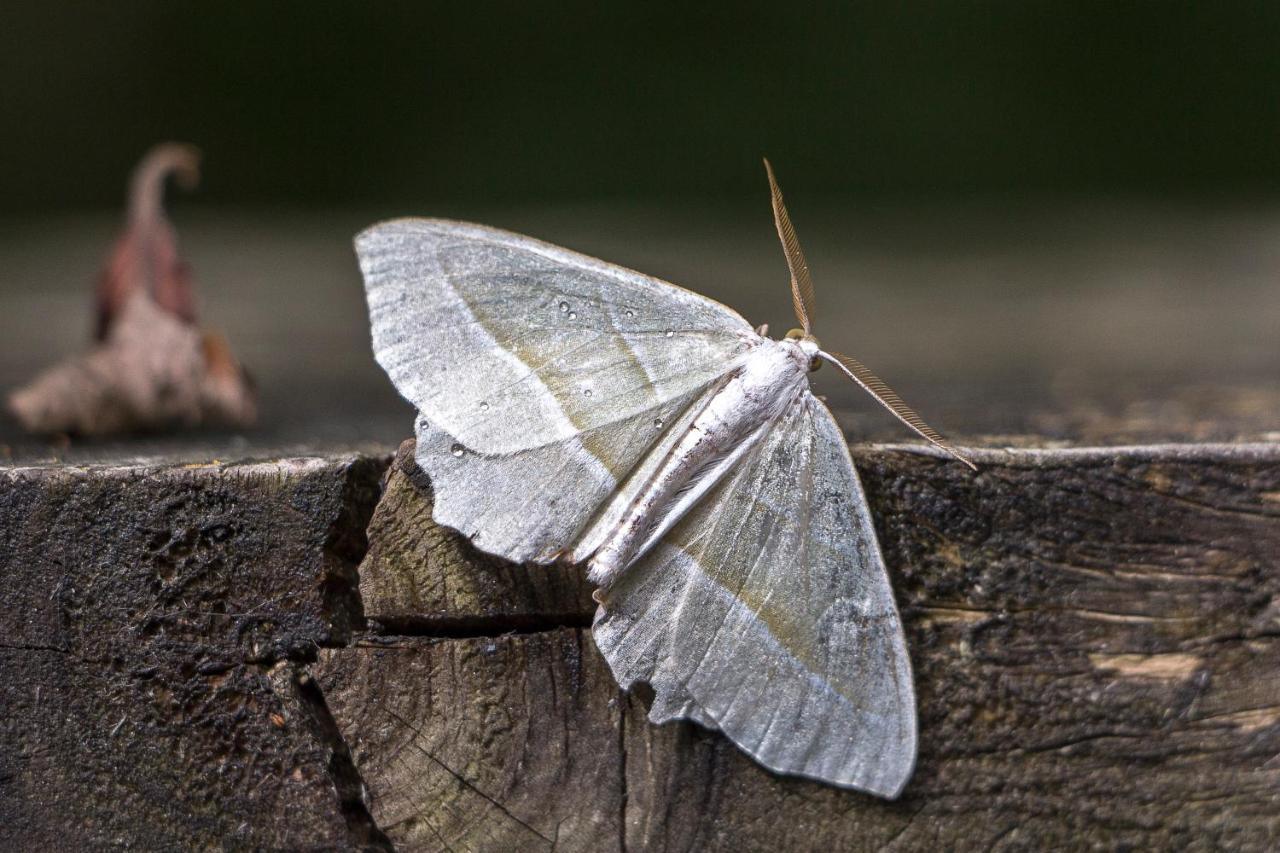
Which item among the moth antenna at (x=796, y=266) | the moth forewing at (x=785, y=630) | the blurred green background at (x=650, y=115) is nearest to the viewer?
the moth forewing at (x=785, y=630)

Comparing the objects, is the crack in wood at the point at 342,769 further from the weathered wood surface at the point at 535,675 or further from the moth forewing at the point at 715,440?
the moth forewing at the point at 715,440

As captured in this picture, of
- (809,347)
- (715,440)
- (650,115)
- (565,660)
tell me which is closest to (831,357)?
(809,347)

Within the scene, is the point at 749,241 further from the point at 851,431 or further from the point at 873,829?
the point at 873,829

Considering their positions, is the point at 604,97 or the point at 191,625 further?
the point at 604,97

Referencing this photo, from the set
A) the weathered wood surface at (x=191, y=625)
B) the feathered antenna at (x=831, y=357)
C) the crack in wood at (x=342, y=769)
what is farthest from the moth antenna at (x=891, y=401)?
the crack in wood at (x=342, y=769)

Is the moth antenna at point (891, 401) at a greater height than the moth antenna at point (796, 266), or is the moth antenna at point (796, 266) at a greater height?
the moth antenna at point (796, 266)

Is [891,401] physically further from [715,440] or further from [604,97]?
[604,97]

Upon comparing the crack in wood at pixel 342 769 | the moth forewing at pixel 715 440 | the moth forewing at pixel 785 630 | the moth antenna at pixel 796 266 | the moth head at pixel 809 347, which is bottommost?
the crack in wood at pixel 342 769

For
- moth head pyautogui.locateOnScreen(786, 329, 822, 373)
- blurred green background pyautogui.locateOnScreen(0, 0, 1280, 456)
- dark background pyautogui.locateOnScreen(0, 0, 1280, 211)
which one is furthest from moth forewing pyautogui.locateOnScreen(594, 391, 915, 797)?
dark background pyautogui.locateOnScreen(0, 0, 1280, 211)
